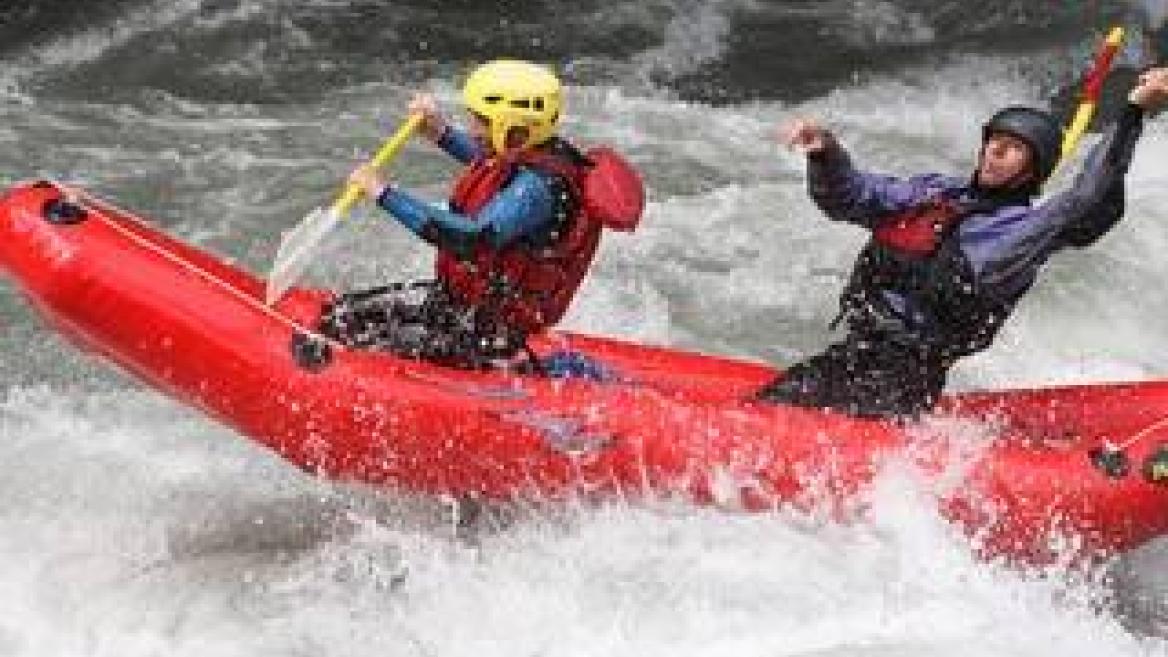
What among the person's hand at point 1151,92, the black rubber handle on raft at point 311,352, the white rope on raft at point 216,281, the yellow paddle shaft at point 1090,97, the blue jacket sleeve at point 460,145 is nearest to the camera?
the person's hand at point 1151,92

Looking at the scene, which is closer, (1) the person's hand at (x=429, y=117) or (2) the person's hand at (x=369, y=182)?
(2) the person's hand at (x=369, y=182)

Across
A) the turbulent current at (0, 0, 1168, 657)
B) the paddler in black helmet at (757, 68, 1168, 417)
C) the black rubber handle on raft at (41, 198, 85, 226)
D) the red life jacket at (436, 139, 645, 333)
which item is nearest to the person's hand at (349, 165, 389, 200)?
the red life jacket at (436, 139, 645, 333)

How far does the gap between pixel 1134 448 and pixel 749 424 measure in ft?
3.53

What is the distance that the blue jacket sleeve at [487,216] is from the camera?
474 centimetres

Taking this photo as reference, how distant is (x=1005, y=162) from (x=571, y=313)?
2578mm

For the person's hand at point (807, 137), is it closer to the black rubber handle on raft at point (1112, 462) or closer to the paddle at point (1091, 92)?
the paddle at point (1091, 92)

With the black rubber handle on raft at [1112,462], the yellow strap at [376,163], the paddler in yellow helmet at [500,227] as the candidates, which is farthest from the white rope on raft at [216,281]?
the black rubber handle on raft at [1112,462]

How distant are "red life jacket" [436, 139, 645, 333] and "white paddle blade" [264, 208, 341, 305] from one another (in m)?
0.33

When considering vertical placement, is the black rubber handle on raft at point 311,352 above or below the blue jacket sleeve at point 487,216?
below

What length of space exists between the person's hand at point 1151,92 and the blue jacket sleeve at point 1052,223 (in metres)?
0.03

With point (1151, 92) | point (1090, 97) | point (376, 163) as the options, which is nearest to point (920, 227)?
point (1151, 92)

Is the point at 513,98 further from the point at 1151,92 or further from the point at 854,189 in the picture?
the point at 1151,92

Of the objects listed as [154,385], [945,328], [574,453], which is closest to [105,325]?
[154,385]

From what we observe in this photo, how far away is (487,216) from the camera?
15.7 ft
